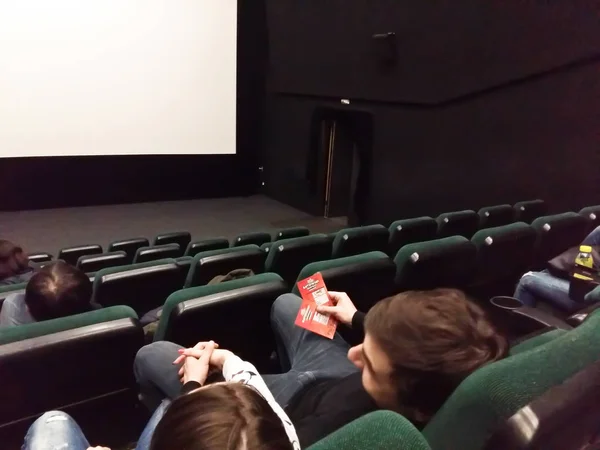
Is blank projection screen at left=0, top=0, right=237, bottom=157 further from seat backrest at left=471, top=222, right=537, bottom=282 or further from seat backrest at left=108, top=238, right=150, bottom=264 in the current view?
seat backrest at left=471, top=222, right=537, bottom=282

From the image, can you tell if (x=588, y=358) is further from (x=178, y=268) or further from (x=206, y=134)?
(x=206, y=134)

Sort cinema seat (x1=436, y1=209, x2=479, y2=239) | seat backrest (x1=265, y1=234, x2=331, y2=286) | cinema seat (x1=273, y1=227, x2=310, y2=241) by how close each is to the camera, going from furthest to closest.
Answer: cinema seat (x1=273, y1=227, x2=310, y2=241) < cinema seat (x1=436, y1=209, x2=479, y2=239) < seat backrest (x1=265, y1=234, x2=331, y2=286)

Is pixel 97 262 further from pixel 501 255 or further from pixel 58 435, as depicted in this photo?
pixel 501 255

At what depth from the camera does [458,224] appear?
325cm

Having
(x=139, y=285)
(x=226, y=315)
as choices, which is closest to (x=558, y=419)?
(x=226, y=315)

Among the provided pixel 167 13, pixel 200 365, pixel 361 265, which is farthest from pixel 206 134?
pixel 200 365

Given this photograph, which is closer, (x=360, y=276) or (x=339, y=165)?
(x=360, y=276)

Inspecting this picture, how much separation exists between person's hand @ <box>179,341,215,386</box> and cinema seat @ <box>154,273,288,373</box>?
290 mm

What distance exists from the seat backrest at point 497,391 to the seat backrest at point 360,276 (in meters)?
0.94

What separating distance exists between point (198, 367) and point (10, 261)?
2361 millimetres

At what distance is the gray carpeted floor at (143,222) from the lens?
5.37 metres

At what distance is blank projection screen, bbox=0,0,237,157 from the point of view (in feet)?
18.4

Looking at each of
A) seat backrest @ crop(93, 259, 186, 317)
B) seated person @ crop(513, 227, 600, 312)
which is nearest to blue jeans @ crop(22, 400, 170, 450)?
seat backrest @ crop(93, 259, 186, 317)

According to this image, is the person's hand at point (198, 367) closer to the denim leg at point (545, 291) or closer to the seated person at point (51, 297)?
the seated person at point (51, 297)
